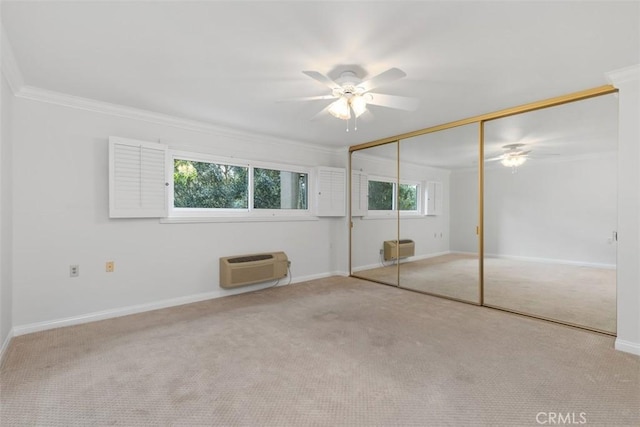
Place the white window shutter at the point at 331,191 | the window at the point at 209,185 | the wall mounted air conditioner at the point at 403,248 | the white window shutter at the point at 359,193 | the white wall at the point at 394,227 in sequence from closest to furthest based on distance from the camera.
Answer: the window at the point at 209,185 < the white wall at the point at 394,227 < the wall mounted air conditioner at the point at 403,248 < the white window shutter at the point at 331,191 < the white window shutter at the point at 359,193

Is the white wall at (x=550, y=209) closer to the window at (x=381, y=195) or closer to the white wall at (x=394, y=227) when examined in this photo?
the white wall at (x=394, y=227)

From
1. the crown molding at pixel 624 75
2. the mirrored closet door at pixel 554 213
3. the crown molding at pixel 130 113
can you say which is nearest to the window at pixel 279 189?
the crown molding at pixel 130 113

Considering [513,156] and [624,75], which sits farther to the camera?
[513,156]

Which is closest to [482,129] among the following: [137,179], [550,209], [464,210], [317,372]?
[464,210]

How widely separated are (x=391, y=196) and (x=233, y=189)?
2383 millimetres

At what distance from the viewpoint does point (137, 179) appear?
10.5ft

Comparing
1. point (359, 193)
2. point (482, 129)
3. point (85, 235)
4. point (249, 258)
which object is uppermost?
point (482, 129)

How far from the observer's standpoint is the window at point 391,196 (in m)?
4.56

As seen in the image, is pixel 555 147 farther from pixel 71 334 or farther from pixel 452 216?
pixel 71 334

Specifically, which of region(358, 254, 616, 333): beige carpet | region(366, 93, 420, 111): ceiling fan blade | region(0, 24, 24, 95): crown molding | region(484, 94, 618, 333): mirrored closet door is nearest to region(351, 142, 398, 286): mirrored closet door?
region(358, 254, 616, 333): beige carpet

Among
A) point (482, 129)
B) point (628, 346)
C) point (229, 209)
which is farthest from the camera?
point (229, 209)

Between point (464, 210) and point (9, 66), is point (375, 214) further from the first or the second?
point (9, 66)

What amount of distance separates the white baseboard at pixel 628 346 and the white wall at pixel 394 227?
195 centimetres

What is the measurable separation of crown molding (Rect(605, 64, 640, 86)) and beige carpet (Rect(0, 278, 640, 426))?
2.14 metres
